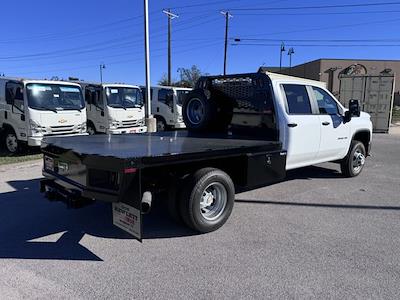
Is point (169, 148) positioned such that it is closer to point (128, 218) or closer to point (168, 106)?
point (128, 218)

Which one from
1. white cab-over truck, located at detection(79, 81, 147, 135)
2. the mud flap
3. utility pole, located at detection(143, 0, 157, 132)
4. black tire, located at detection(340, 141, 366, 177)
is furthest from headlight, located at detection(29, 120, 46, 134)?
black tire, located at detection(340, 141, 366, 177)

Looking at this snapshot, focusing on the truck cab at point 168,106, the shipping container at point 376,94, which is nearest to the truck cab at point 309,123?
the truck cab at point 168,106

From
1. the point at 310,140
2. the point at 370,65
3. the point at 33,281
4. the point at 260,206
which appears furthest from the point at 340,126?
the point at 370,65

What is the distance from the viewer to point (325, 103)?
713 centimetres

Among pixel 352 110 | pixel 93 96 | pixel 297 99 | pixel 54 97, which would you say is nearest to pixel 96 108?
pixel 93 96

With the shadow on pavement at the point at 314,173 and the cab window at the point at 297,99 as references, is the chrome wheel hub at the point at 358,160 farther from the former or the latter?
the cab window at the point at 297,99

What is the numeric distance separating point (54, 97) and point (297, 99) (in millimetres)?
8025

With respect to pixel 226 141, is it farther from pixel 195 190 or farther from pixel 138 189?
pixel 138 189

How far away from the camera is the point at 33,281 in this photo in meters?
3.59

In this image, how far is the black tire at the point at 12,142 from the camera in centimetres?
1154

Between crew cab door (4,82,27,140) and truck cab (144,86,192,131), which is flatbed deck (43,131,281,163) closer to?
crew cab door (4,82,27,140)

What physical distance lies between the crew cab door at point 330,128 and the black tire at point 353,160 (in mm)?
374

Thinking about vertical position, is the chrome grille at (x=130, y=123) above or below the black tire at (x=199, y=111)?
below

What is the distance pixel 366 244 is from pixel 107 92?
469 inches
